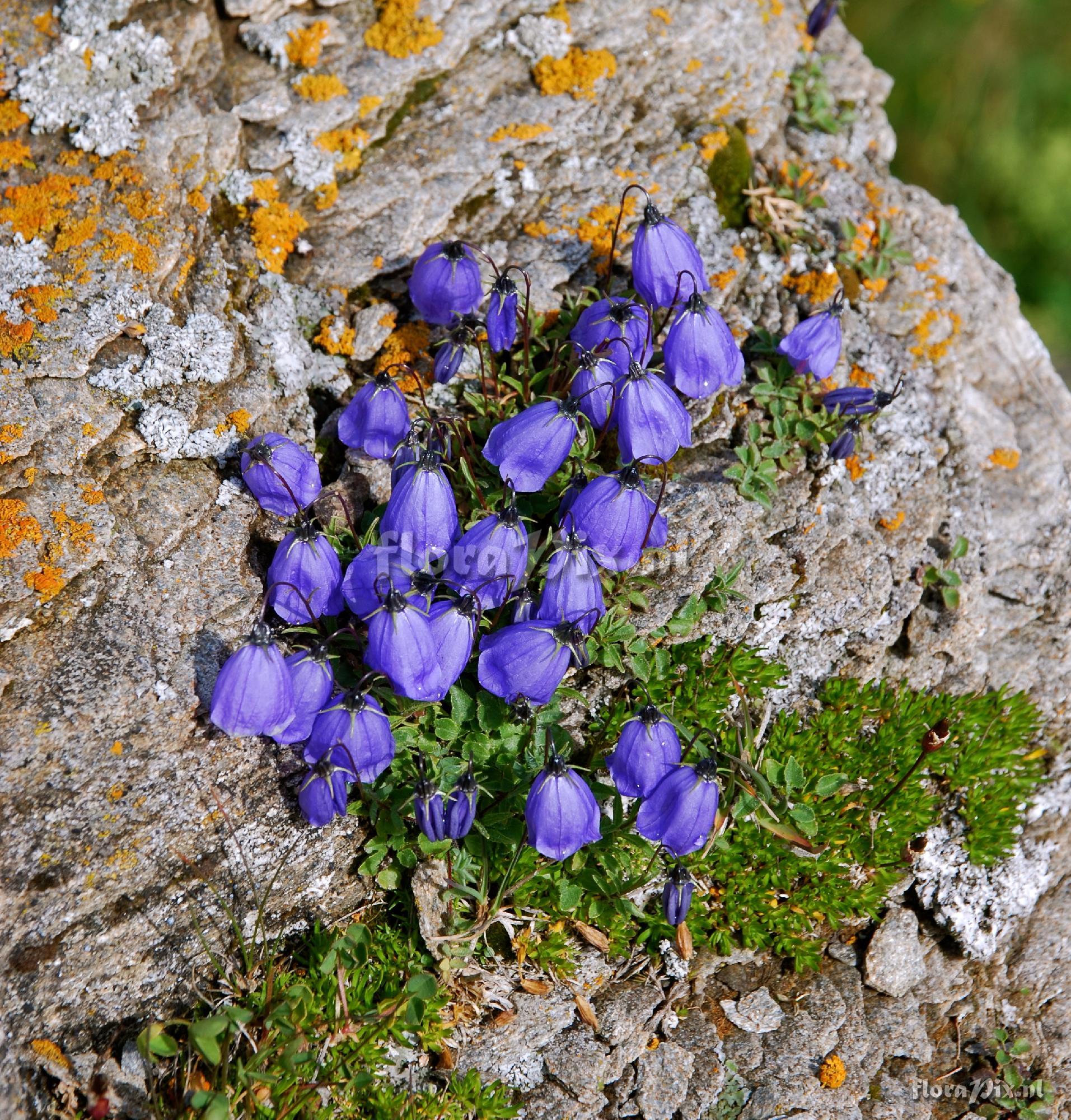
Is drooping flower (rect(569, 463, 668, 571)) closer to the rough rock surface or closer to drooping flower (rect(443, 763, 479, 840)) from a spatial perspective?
the rough rock surface

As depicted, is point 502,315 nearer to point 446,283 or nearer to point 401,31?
point 446,283

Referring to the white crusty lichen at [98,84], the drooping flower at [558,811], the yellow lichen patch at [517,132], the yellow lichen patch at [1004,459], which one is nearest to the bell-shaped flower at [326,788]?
the drooping flower at [558,811]

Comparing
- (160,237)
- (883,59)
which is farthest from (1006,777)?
(883,59)

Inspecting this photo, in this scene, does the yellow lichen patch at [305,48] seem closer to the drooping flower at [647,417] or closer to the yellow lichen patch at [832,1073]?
the drooping flower at [647,417]

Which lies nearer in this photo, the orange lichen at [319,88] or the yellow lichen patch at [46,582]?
the yellow lichen patch at [46,582]

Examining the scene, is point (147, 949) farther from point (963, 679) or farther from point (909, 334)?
point (909, 334)

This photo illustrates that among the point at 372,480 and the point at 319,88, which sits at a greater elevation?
the point at 319,88

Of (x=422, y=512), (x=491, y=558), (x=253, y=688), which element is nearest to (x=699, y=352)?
(x=491, y=558)
